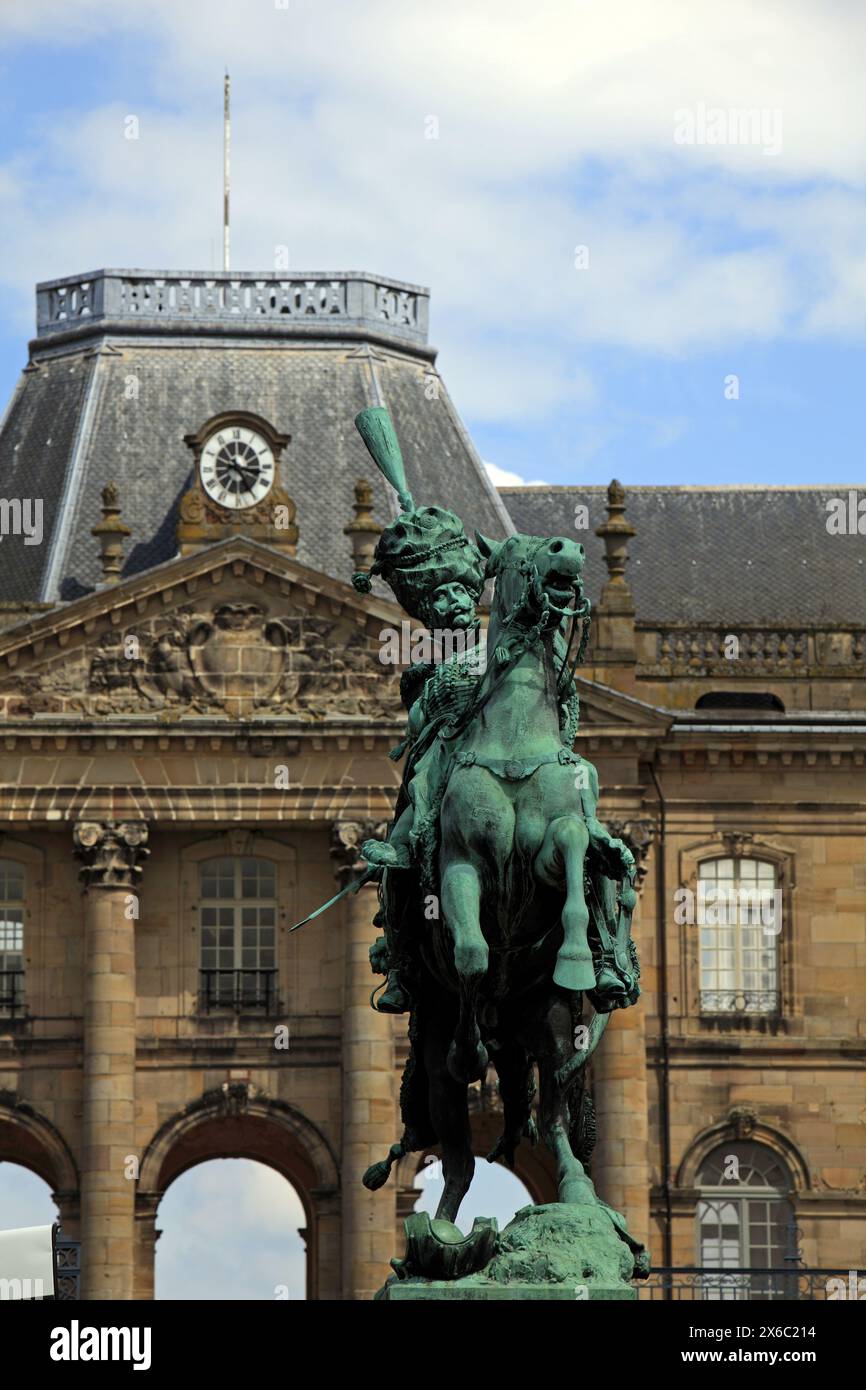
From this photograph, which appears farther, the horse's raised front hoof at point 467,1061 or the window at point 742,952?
the window at point 742,952

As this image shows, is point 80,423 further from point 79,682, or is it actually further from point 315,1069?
point 315,1069

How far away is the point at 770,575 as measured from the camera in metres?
67.9

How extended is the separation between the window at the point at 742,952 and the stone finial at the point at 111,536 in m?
11.0

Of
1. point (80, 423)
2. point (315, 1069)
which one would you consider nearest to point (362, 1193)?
point (315, 1069)

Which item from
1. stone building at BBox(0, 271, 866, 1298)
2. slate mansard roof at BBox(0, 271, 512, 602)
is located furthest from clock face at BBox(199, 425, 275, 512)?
slate mansard roof at BBox(0, 271, 512, 602)

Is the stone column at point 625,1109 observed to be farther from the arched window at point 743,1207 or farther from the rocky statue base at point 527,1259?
the rocky statue base at point 527,1259

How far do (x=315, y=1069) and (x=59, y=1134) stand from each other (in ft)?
13.9

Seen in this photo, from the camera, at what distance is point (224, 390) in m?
66.0

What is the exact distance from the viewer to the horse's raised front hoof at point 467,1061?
17.5 meters

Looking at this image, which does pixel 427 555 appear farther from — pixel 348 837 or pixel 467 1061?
pixel 348 837

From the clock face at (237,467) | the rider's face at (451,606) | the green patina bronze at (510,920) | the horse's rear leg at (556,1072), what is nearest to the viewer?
the green patina bronze at (510,920)

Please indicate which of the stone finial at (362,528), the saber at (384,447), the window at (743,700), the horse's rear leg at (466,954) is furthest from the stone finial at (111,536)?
the horse's rear leg at (466,954)

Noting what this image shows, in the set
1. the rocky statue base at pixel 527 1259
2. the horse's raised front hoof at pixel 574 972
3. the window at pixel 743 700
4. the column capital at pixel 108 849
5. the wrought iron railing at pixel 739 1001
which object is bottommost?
the rocky statue base at pixel 527 1259

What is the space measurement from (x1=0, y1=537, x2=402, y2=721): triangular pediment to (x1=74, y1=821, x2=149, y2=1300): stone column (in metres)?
2.11
